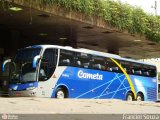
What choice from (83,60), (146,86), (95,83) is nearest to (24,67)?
(83,60)

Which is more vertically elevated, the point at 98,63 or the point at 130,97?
the point at 98,63

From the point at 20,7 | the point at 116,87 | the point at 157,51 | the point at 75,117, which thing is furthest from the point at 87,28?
the point at 75,117

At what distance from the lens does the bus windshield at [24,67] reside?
1976 centimetres

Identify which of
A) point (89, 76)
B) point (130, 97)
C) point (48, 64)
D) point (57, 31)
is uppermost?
point (57, 31)

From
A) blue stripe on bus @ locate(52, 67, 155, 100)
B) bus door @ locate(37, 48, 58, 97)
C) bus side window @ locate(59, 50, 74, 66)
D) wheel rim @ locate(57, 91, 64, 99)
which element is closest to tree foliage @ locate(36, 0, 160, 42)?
bus side window @ locate(59, 50, 74, 66)

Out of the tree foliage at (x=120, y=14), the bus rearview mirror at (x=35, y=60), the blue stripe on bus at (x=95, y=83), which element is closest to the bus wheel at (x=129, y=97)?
the blue stripe on bus at (x=95, y=83)

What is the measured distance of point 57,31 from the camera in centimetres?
2689

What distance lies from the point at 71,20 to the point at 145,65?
23.0ft

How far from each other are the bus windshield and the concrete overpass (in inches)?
81.1

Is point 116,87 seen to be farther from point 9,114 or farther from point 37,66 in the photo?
point 9,114

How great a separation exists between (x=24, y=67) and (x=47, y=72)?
1169mm

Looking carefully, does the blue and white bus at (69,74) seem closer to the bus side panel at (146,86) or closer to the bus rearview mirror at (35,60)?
the bus rearview mirror at (35,60)

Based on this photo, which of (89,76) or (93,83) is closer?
(89,76)

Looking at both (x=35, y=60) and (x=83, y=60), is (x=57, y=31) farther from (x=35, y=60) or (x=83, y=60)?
(x=35, y=60)
